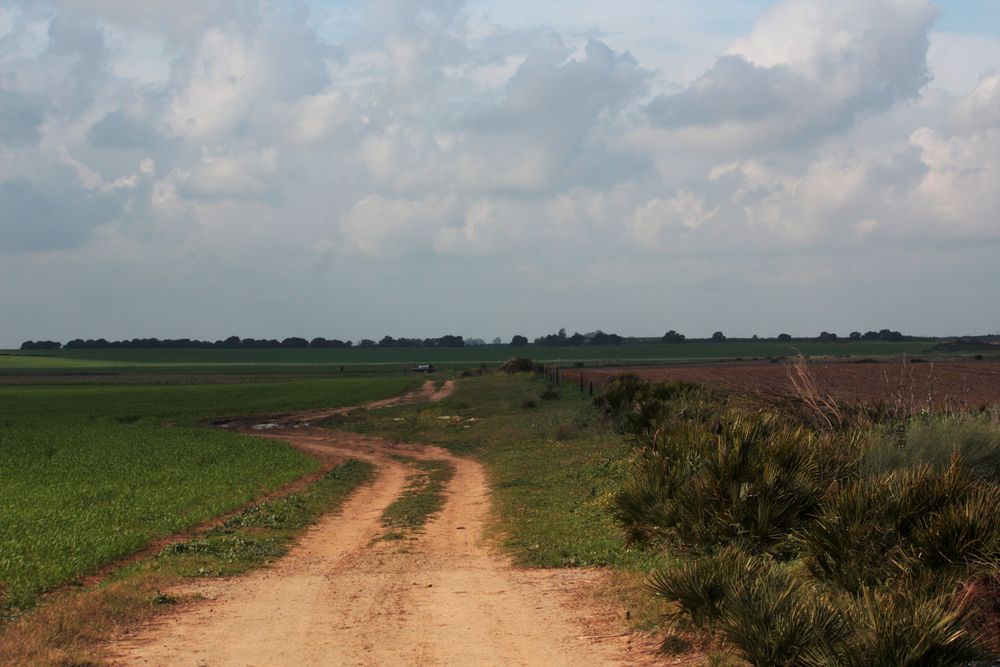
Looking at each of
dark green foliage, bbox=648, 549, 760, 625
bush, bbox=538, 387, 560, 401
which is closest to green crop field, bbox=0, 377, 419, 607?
dark green foliage, bbox=648, 549, 760, 625

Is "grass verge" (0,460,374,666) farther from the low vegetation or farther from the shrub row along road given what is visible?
the low vegetation

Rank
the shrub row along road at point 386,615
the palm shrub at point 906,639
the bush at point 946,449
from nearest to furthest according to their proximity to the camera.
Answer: the palm shrub at point 906,639 < the shrub row along road at point 386,615 < the bush at point 946,449

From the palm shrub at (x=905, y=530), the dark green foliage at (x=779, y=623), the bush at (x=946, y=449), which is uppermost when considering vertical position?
the bush at (x=946, y=449)

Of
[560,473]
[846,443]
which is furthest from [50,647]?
[560,473]

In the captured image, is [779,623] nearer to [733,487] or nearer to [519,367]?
[733,487]

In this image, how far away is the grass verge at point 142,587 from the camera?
829 cm

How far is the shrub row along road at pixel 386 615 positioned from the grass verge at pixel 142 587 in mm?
347

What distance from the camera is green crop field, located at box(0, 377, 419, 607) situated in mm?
13625

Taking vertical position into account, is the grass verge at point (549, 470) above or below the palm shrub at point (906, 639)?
below

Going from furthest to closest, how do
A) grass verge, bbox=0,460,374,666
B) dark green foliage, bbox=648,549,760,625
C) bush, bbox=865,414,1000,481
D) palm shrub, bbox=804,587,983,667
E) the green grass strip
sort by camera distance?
the green grass strip → bush, bbox=865,414,1000,481 → grass verge, bbox=0,460,374,666 → dark green foliage, bbox=648,549,760,625 → palm shrub, bbox=804,587,983,667

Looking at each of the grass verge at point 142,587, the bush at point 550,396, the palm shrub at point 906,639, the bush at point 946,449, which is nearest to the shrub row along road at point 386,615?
the grass verge at point 142,587

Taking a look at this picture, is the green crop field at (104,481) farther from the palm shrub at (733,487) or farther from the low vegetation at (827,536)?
the low vegetation at (827,536)

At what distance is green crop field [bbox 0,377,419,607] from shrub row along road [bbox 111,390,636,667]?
2754 millimetres

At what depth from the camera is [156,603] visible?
10242mm
